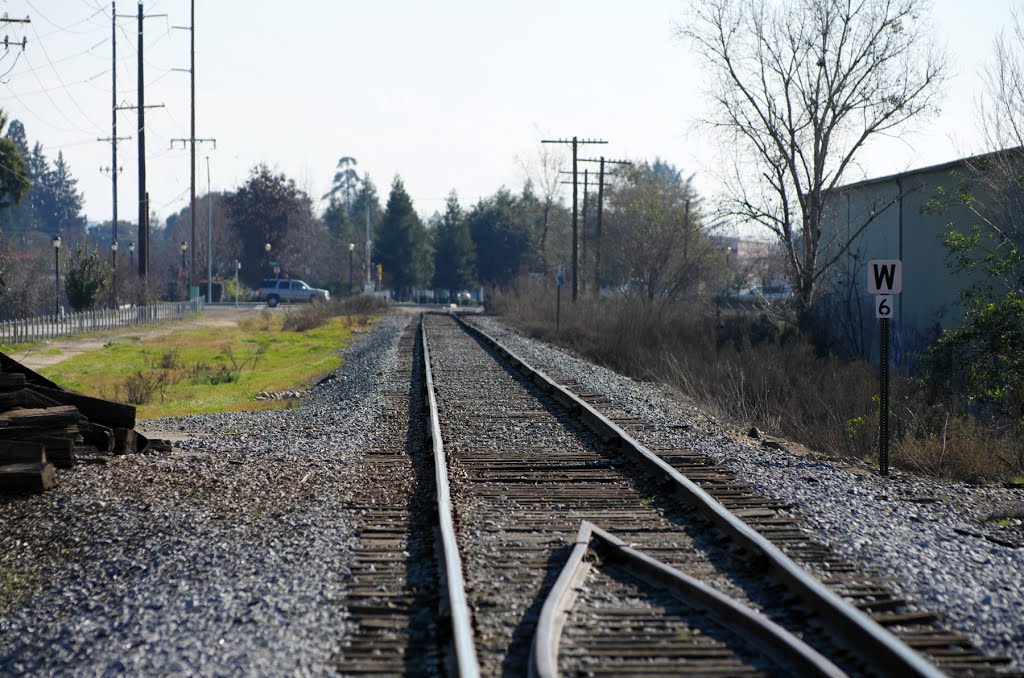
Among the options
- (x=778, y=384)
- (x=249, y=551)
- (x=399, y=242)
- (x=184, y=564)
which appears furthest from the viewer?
(x=399, y=242)

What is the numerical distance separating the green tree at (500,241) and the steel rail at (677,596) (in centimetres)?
9847

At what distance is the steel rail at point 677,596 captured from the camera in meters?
5.15

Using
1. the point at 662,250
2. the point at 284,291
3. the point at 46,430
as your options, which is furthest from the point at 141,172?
the point at 46,430

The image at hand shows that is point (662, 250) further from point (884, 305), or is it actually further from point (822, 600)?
point (822, 600)

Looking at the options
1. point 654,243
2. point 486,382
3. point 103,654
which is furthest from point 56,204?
point 103,654

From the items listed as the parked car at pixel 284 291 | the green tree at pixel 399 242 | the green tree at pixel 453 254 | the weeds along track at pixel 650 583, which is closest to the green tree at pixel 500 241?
the green tree at pixel 453 254

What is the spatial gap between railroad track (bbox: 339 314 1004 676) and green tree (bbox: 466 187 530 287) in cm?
9532

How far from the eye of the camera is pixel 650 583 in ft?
22.1

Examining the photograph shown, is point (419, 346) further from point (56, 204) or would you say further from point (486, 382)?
point (56, 204)

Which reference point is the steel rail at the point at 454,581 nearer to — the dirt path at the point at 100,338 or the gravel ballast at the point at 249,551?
the gravel ballast at the point at 249,551

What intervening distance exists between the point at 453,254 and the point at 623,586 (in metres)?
101

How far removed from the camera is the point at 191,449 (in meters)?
12.8

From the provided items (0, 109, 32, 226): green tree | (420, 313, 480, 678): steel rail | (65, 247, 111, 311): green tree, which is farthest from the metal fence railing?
(420, 313, 480, 678): steel rail

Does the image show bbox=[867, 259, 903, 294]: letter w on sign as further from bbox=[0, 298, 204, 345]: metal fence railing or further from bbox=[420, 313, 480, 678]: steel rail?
bbox=[0, 298, 204, 345]: metal fence railing
